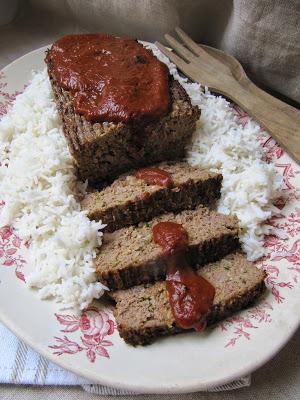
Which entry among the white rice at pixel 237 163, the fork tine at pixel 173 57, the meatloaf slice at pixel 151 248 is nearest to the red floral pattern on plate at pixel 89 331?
the meatloaf slice at pixel 151 248

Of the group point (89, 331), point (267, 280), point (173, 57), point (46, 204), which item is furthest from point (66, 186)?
point (173, 57)

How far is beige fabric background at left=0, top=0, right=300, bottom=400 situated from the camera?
3.49 meters

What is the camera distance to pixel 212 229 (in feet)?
12.2

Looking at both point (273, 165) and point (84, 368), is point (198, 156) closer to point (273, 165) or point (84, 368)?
point (273, 165)

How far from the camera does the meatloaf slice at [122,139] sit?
157 inches

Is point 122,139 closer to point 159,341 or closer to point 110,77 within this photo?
point 110,77

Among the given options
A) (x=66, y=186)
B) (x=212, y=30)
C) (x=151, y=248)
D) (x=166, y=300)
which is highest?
(x=212, y=30)

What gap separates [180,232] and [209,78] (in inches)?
77.6

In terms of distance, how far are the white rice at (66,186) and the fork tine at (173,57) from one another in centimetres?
31

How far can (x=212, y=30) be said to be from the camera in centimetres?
534

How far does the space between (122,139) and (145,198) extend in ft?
1.84

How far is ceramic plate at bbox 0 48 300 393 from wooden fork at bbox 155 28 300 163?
118 centimetres

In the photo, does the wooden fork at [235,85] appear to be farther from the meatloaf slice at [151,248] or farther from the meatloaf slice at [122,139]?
the meatloaf slice at [151,248]

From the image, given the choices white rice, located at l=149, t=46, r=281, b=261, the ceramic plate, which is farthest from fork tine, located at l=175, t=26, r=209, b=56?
the ceramic plate
